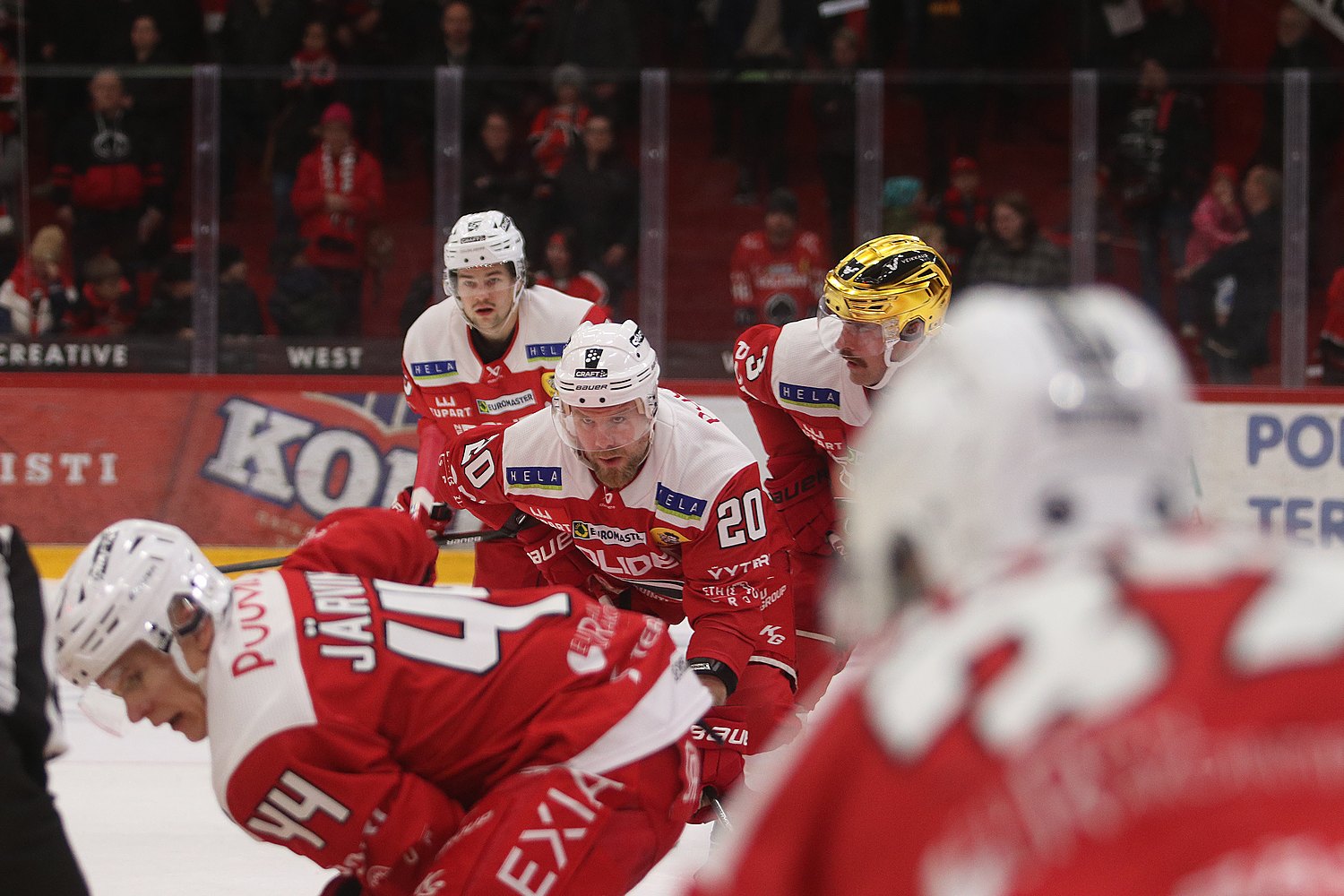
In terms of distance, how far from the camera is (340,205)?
8008 mm

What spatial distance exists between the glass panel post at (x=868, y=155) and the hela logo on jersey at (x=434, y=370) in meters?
3.12

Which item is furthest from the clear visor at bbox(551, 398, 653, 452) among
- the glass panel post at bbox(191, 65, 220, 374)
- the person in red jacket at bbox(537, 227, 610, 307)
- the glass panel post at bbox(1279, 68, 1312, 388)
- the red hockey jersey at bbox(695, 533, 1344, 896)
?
the glass panel post at bbox(1279, 68, 1312, 388)

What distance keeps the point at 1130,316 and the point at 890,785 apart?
40cm

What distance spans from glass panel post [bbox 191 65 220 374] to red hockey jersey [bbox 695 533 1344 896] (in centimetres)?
709

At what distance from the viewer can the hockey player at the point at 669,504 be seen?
3.64 meters

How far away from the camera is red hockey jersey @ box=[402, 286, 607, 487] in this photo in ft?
17.0

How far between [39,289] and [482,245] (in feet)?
12.1

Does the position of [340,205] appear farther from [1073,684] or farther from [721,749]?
[1073,684]

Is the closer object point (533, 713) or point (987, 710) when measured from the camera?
point (987, 710)

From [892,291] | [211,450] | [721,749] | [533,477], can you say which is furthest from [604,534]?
[211,450]

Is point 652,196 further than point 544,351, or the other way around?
point 652,196

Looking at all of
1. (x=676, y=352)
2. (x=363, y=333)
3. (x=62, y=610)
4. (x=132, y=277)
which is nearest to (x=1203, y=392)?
(x=676, y=352)

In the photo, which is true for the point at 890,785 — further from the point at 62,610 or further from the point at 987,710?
the point at 62,610

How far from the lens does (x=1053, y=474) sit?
1187 mm
